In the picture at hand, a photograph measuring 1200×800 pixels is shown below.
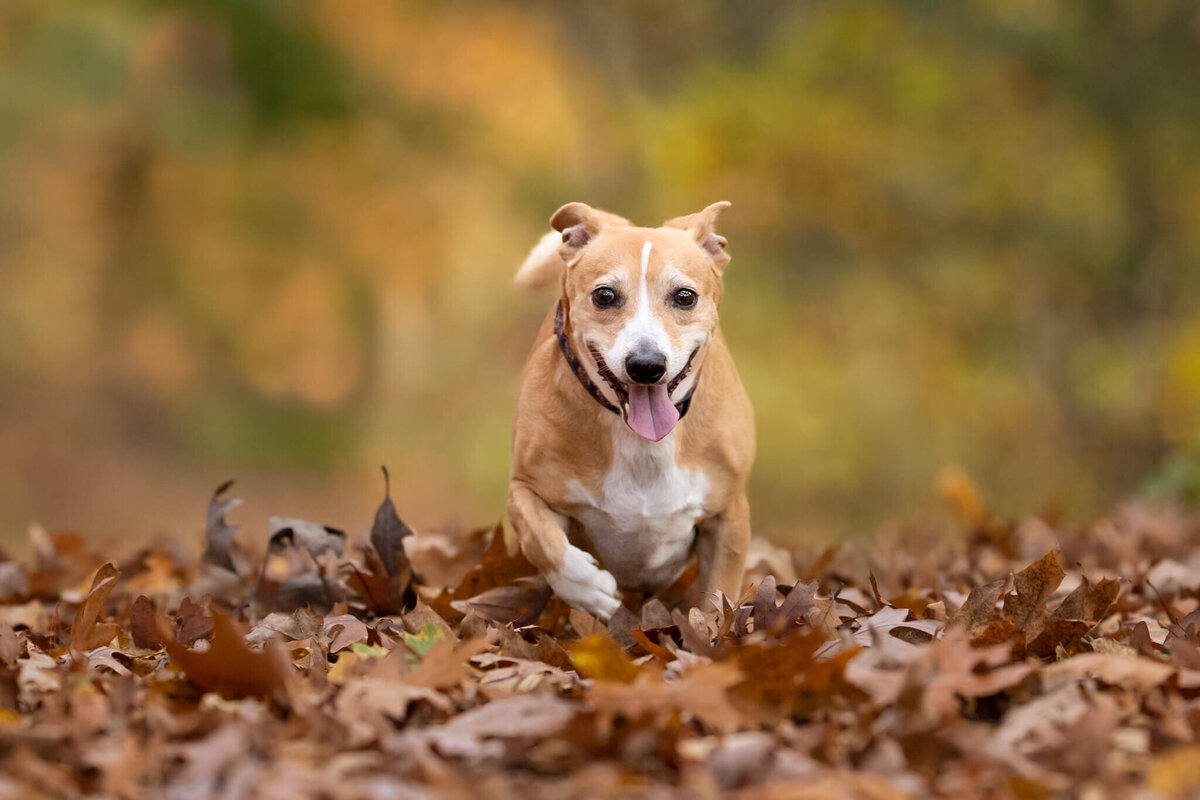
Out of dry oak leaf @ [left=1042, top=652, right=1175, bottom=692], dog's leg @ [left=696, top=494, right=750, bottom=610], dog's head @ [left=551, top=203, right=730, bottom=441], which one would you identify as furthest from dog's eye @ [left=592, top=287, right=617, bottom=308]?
dry oak leaf @ [left=1042, top=652, right=1175, bottom=692]

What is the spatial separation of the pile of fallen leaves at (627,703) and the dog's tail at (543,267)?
121 cm

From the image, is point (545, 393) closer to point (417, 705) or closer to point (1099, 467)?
point (417, 705)

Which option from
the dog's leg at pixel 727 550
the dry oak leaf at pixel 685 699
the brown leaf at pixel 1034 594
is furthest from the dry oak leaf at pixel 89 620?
the brown leaf at pixel 1034 594

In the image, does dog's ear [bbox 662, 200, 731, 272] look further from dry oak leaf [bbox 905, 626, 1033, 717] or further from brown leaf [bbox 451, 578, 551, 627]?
dry oak leaf [bbox 905, 626, 1033, 717]

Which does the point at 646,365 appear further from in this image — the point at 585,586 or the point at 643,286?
the point at 585,586

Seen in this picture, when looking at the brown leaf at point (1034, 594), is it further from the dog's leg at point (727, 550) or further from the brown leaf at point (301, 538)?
the brown leaf at point (301, 538)

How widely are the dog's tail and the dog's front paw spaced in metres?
1.02

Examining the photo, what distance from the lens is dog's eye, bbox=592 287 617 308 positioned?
3262mm

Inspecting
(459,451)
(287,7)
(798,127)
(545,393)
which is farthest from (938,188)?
(545,393)

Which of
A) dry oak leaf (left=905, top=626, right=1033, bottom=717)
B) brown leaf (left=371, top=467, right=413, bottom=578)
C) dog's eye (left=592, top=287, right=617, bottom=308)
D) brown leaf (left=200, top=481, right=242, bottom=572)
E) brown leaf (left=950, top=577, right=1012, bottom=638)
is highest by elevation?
dog's eye (left=592, top=287, right=617, bottom=308)

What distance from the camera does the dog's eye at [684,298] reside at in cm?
327

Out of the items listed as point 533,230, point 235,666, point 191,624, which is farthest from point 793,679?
point 533,230

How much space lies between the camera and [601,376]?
10.7ft

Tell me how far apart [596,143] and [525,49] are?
1.04 m
